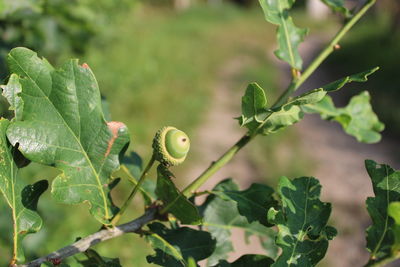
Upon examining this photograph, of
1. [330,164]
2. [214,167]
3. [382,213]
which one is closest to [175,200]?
[214,167]

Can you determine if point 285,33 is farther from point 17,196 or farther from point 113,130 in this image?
point 17,196

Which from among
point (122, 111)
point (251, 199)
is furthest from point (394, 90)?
point (251, 199)

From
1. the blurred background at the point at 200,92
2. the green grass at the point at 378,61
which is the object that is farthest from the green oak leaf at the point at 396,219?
the green grass at the point at 378,61

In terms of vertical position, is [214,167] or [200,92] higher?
[214,167]

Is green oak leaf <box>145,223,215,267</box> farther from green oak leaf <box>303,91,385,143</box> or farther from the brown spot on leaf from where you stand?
green oak leaf <box>303,91,385,143</box>

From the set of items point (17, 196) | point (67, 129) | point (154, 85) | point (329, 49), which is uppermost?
point (329, 49)

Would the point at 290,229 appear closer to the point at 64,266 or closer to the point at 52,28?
the point at 64,266
